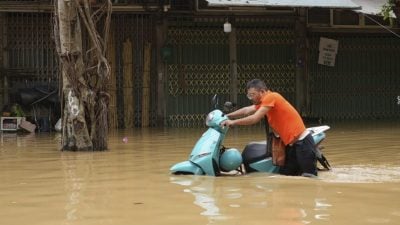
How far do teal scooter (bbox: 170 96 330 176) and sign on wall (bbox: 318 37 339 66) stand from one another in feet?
35.2

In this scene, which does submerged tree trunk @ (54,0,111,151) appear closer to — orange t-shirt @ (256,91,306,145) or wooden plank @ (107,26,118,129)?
orange t-shirt @ (256,91,306,145)

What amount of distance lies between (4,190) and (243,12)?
37.6ft

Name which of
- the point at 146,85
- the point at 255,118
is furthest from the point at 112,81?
the point at 255,118

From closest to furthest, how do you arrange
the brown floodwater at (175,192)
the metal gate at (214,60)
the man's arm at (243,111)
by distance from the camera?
the brown floodwater at (175,192) → the man's arm at (243,111) → the metal gate at (214,60)

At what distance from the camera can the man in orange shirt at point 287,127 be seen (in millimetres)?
7082

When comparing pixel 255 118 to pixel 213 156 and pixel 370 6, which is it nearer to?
pixel 213 156

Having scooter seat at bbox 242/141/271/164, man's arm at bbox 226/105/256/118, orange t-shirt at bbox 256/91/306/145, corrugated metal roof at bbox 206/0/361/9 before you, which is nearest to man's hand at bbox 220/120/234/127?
man's arm at bbox 226/105/256/118

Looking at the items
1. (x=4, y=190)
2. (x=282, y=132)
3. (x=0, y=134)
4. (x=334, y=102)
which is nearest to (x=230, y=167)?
(x=282, y=132)

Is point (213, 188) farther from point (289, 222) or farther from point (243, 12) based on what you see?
point (243, 12)

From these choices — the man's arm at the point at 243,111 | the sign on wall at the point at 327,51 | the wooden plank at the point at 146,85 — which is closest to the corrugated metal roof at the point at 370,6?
the sign on wall at the point at 327,51

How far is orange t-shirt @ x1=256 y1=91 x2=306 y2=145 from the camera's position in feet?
23.4

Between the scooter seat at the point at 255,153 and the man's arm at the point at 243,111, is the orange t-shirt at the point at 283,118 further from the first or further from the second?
the scooter seat at the point at 255,153

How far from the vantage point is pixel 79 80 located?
10.3m

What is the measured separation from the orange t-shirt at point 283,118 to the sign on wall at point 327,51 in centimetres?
1097
